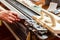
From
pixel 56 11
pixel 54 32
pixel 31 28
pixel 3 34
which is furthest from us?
pixel 3 34

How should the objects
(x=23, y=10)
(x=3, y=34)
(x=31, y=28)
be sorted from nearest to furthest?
(x=31, y=28) < (x=23, y=10) < (x=3, y=34)

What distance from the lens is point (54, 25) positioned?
100 centimetres

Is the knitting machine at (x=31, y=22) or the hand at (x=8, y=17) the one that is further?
the hand at (x=8, y=17)

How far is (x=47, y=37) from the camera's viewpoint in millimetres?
991

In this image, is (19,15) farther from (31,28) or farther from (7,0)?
(7,0)

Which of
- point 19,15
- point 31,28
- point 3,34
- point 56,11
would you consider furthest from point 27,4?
point 3,34

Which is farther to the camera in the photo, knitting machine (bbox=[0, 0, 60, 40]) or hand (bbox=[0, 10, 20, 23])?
hand (bbox=[0, 10, 20, 23])

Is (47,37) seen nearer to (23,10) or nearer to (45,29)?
(45,29)

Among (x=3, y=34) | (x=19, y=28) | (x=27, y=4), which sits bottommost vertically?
(x=3, y=34)

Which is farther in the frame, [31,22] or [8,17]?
Result: [8,17]

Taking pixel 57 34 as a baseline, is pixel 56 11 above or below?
above

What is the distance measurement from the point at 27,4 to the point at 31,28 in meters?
0.50

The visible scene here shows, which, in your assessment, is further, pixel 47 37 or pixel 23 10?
pixel 23 10

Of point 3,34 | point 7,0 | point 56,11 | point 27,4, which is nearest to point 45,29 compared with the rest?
point 56,11
